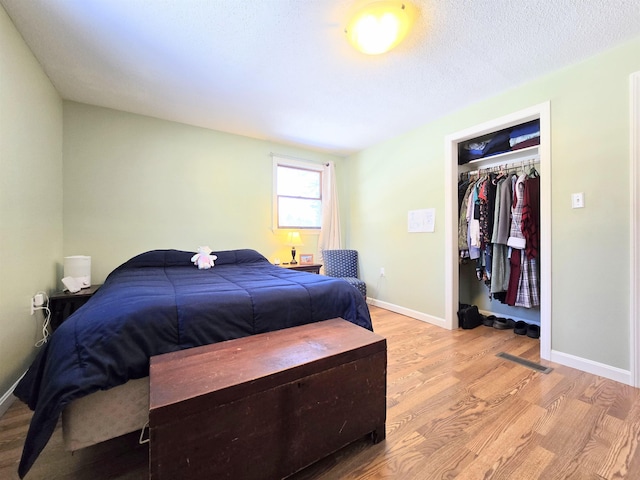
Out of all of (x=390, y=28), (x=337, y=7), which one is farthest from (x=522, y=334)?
(x=337, y=7)

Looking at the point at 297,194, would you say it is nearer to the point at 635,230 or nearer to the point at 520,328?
the point at 520,328

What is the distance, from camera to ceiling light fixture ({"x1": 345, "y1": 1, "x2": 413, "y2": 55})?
1510 millimetres

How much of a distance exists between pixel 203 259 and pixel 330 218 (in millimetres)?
1963

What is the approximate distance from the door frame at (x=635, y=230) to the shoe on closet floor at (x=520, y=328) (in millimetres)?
884

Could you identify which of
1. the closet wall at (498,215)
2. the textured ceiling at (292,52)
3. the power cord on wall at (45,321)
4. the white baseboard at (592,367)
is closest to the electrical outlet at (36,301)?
the power cord on wall at (45,321)

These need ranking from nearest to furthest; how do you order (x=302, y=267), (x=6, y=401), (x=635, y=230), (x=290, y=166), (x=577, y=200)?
(x=6, y=401) → (x=635, y=230) → (x=577, y=200) → (x=302, y=267) → (x=290, y=166)

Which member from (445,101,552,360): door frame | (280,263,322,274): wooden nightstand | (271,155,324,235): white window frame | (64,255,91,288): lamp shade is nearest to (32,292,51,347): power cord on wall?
(64,255,91,288): lamp shade

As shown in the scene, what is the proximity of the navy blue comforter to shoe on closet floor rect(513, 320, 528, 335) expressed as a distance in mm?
1935

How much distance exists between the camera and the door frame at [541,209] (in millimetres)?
2158

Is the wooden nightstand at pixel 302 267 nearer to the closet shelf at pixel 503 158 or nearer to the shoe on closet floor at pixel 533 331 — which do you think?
the closet shelf at pixel 503 158

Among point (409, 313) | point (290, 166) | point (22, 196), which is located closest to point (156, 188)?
point (22, 196)

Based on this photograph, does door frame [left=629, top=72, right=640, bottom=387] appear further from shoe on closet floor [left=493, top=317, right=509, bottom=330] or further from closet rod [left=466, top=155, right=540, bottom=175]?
shoe on closet floor [left=493, top=317, right=509, bottom=330]

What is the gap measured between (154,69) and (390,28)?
1786mm

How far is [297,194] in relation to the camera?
400cm
